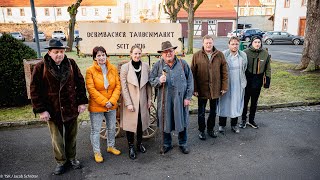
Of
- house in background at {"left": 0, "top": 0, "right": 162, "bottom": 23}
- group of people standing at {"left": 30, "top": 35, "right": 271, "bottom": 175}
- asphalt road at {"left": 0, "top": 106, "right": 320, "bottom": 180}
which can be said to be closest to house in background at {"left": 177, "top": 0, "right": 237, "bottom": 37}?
house in background at {"left": 0, "top": 0, "right": 162, "bottom": 23}

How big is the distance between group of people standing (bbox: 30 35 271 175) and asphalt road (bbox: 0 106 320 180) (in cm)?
24

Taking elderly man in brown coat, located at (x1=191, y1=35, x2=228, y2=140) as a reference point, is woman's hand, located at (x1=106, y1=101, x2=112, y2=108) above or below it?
below

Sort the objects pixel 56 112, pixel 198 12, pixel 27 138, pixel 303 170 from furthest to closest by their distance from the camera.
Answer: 1. pixel 198 12
2. pixel 27 138
3. pixel 303 170
4. pixel 56 112

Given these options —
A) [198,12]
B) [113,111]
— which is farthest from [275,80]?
[198,12]

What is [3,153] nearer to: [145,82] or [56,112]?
[56,112]

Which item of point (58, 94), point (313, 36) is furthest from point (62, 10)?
point (58, 94)

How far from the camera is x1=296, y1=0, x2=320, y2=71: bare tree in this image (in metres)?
11.5

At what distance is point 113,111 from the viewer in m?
4.69

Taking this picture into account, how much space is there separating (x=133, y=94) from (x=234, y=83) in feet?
7.01

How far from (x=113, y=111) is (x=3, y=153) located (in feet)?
7.21

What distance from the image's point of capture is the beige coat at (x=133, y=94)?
15.0 feet

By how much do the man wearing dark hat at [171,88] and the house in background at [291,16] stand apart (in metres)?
37.1

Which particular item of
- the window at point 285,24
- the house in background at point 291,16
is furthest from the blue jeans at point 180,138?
the window at point 285,24

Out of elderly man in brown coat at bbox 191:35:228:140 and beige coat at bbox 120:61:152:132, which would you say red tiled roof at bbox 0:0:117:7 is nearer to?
elderly man in brown coat at bbox 191:35:228:140
